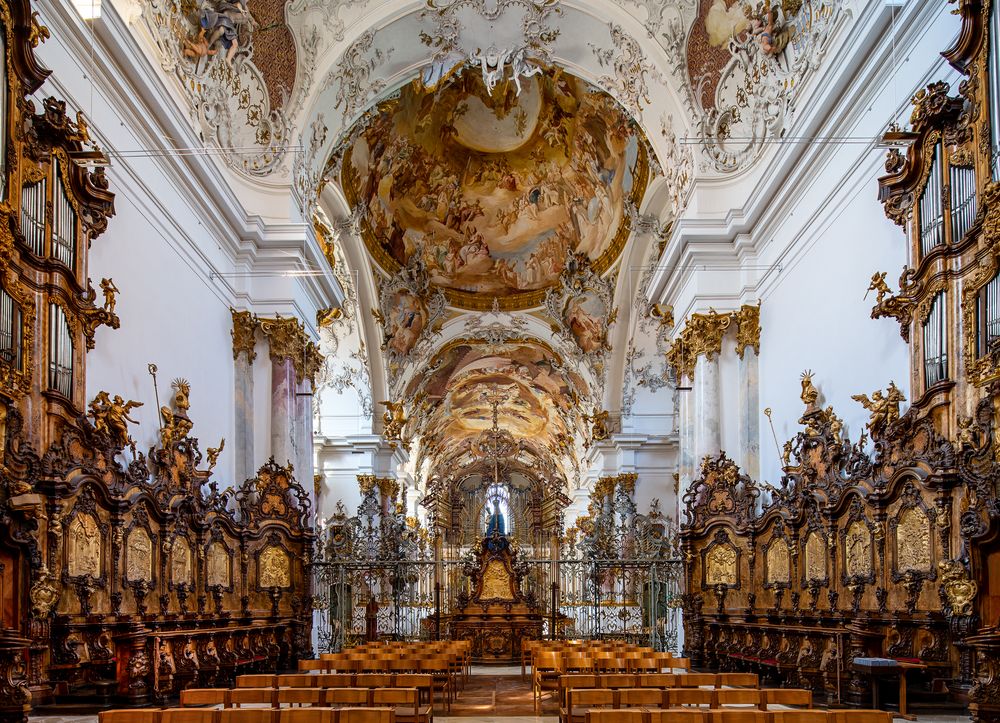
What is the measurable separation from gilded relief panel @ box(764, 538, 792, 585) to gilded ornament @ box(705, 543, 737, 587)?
46.9 inches

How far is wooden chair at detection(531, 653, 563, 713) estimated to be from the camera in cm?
1323

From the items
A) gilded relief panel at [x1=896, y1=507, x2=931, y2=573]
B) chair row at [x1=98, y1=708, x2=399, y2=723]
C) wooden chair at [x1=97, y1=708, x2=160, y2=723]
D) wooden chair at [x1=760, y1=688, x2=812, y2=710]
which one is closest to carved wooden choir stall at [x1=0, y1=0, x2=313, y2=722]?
wooden chair at [x1=97, y1=708, x2=160, y2=723]

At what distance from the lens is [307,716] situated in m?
7.50

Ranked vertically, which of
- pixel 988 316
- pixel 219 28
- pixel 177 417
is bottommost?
pixel 177 417

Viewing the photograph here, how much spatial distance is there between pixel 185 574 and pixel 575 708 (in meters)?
7.34

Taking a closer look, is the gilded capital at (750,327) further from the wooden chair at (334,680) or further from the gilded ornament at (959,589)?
the wooden chair at (334,680)

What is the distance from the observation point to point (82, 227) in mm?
12102

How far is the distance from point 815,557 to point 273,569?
928 cm

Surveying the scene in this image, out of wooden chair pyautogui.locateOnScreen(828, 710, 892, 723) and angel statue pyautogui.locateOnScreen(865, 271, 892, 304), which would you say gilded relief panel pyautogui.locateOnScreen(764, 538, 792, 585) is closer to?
angel statue pyautogui.locateOnScreen(865, 271, 892, 304)

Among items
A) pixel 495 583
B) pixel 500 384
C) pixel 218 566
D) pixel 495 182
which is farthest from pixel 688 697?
pixel 500 384

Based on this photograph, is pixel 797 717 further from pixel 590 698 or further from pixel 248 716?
pixel 248 716

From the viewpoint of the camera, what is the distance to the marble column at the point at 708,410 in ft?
63.3

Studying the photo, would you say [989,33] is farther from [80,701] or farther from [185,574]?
[185,574]

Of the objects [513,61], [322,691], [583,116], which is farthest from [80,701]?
[583,116]
